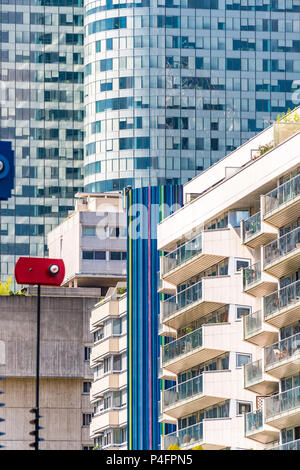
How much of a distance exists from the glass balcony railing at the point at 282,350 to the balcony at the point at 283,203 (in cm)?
634

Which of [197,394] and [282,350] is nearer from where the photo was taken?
[282,350]

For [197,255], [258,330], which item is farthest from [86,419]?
[258,330]

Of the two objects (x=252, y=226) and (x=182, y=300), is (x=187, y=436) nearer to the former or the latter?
(x=182, y=300)

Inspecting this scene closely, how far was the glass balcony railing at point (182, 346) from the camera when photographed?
93.6m

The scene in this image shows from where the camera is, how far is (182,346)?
317ft

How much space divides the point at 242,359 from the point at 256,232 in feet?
29.5

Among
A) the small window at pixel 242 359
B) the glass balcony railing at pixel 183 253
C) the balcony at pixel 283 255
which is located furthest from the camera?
the glass balcony railing at pixel 183 253

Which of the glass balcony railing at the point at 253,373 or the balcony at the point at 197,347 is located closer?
the glass balcony railing at the point at 253,373

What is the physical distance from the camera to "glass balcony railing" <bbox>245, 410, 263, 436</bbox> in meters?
80.4

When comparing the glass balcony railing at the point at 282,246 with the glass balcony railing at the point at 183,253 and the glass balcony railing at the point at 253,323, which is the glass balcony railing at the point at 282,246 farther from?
the glass balcony railing at the point at 183,253

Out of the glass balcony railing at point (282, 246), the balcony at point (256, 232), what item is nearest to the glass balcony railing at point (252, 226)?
the balcony at point (256, 232)

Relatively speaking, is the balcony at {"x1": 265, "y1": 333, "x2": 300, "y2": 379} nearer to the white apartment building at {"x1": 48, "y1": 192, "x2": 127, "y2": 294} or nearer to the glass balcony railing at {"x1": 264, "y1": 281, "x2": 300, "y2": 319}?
the glass balcony railing at {"x1": 264, "y1": 281, "x2": 300, "y2": 319}

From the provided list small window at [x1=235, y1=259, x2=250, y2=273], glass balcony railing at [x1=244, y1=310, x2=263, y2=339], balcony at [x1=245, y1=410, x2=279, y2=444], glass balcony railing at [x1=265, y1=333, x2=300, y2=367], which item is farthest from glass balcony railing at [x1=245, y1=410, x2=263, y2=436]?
small window at [x1=235, y1=259, x2=250, y2=273]
